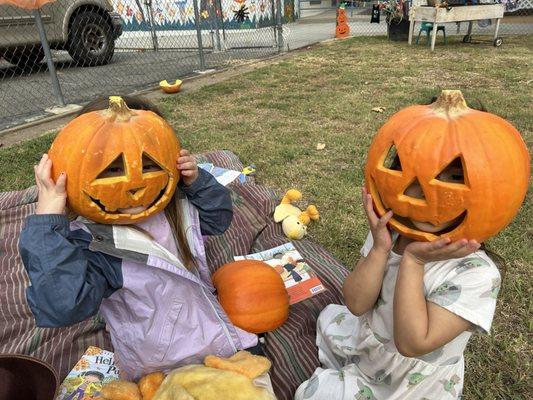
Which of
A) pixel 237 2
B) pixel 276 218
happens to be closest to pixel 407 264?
pixel 276 218

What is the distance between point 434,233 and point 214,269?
1.93m

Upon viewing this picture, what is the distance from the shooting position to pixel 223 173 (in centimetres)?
429

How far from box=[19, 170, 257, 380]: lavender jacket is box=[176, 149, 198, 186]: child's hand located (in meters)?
0.07

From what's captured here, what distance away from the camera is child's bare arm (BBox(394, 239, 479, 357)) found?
5.12 ft

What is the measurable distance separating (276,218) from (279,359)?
1410mm

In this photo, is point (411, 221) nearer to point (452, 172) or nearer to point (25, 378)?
point (452, 172)

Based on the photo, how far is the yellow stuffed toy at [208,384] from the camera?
180 cm

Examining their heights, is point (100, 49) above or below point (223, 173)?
above

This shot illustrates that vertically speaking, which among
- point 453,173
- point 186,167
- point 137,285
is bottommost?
point 137,285

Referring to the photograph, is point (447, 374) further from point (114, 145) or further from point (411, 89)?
point (411, 89)

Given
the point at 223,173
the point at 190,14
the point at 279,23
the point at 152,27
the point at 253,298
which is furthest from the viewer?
the point at 190,14

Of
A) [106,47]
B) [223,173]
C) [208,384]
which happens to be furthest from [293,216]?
[106,47]

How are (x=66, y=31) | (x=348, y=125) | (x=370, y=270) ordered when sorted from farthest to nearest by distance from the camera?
(x=66, y=31) < (x=348, y=125) < (x=370, y=270)

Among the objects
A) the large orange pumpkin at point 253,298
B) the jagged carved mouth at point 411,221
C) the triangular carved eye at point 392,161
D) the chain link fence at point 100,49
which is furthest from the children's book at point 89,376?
the chain link fence at point 100,49
